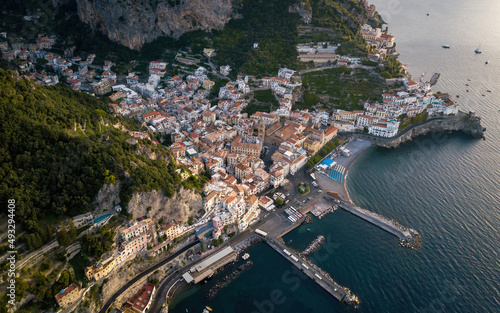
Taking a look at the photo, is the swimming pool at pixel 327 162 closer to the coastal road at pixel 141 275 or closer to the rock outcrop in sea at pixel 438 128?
the rock outcrop in sea at pixel 438 128

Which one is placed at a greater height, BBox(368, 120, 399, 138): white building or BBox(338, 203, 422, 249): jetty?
BBox(368, 120, 399, 138): white building

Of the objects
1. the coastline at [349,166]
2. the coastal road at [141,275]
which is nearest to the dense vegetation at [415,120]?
the coastline at [349,166]

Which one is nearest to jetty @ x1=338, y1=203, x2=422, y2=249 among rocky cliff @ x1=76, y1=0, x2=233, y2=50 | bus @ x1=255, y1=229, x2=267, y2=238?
bus @ x1=255, y1=229, x2=267, y2=238

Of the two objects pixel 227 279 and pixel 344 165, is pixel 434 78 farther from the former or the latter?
pixel 227 279

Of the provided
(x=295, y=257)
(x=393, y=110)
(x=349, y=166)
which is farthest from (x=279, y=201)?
(x=393, y=110)

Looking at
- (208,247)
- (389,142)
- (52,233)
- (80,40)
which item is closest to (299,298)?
(208,247)

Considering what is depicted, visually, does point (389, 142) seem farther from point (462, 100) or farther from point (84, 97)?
point (84, 97)

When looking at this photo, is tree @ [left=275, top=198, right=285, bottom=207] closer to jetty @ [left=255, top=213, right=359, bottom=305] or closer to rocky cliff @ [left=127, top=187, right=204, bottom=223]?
jetty @ [left=255, top=213, right=359, bottom=305]
